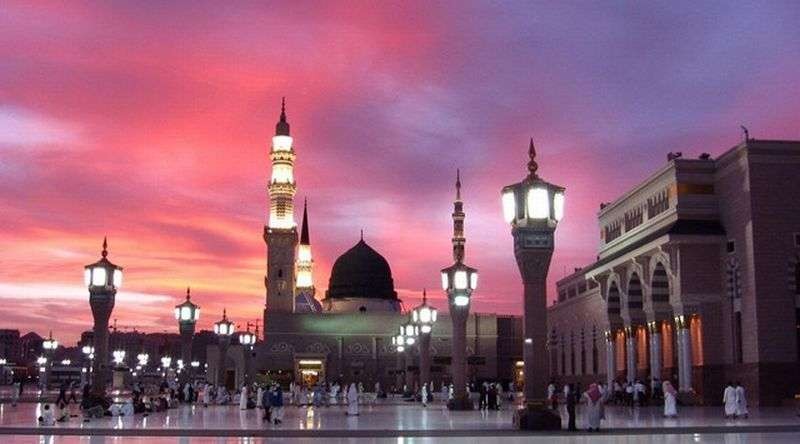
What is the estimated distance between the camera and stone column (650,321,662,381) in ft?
153

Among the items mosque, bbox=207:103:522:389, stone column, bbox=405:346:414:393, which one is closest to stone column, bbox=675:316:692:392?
stone column, bbox=405:346:414:393

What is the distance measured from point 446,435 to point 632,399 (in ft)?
81.3

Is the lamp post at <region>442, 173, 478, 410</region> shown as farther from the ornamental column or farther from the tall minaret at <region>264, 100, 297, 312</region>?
Result: the tall minaret at <region>264, 100, 297, 312</region>

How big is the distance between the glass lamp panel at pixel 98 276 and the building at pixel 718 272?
23.4 m

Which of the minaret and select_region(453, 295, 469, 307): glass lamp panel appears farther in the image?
the minaret

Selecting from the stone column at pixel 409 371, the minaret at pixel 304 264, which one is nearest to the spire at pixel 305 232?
the minaret at pixel 304 264

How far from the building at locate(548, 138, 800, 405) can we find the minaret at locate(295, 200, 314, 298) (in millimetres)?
73589

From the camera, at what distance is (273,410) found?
30547 mm

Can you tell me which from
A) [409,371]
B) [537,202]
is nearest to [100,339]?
[537,202]

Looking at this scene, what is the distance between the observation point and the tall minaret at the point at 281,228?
321 feet

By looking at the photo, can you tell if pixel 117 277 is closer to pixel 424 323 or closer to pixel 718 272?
pixel 424 323

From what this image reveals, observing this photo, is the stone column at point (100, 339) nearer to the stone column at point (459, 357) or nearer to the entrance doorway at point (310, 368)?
the stone column at point (459, 357)

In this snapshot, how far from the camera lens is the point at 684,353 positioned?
4259 centimetres

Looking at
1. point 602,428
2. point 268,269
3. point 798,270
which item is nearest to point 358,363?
point 268,269
